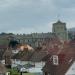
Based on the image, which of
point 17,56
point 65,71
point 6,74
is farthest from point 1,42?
point 65,71

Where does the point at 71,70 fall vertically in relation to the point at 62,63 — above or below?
below

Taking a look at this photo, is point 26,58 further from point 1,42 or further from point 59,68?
point 1,42

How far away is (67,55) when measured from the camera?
142ft

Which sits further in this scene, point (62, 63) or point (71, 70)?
point (62, 63)

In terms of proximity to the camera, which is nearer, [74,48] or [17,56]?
[74,48]

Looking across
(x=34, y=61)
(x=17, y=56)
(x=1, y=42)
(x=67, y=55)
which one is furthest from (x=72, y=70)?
(x=1, y=42)

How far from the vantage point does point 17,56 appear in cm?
9875

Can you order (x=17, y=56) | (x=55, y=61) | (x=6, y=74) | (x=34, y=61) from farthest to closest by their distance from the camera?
(x=17, y=56) < (x=34, y=61) < (x=6, y=74) < (x=55, y=61)

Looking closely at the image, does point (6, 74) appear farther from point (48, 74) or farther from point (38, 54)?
point (38, 54)

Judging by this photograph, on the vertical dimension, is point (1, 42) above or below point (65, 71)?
above

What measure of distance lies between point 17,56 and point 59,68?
5785cm

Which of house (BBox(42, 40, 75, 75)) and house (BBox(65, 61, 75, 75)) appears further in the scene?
house (BBox(42, 40, 75, 75))

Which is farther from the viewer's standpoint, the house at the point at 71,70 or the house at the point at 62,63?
the house at the point at 62,63

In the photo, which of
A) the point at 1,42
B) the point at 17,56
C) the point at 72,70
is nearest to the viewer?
the point at 72,70
